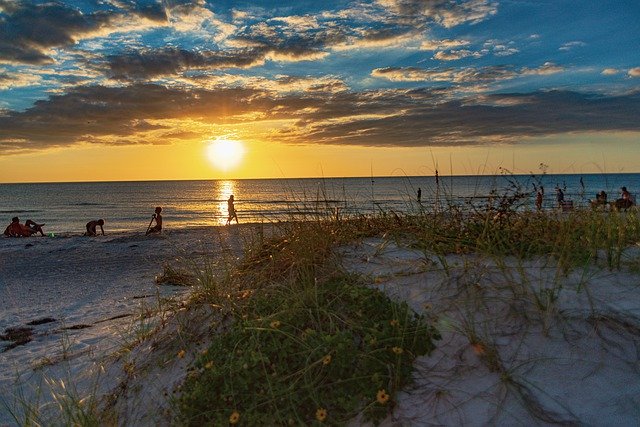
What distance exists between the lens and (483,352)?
11.5 ft

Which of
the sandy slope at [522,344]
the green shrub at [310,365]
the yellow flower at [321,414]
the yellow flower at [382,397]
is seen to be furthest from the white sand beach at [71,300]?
the yellow flower at [382,397]

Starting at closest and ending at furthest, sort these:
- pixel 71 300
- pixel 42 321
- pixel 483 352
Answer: pixel 483 352 < pixel 42 321 < pixel 71 300

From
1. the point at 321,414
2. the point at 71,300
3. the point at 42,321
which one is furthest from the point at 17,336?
the point at 321,414

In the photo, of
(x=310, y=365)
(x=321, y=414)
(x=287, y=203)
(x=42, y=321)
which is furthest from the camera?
(x=42, y=321)

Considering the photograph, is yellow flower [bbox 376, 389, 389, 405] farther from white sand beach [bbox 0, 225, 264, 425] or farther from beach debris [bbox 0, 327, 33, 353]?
beach debris [bbox 0, 327, 33, 353]

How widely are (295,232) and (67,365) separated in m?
3.01

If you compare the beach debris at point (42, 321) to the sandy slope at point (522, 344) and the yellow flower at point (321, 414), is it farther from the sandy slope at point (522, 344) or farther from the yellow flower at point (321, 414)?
the yellow flower at point (321, 414)

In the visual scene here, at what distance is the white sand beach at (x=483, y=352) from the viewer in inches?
123

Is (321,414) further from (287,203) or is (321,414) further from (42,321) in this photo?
(42,321)

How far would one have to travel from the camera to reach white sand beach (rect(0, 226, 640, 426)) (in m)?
3.12

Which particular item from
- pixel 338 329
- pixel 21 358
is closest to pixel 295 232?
pixel 338 329

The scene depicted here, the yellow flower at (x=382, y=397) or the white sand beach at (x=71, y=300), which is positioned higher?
the yellow flower at (x=382, y=397)

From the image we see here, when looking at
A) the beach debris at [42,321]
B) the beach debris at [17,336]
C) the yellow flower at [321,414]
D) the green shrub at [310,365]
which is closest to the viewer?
the yellow flower at [321,414]

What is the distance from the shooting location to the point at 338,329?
12.3ft
